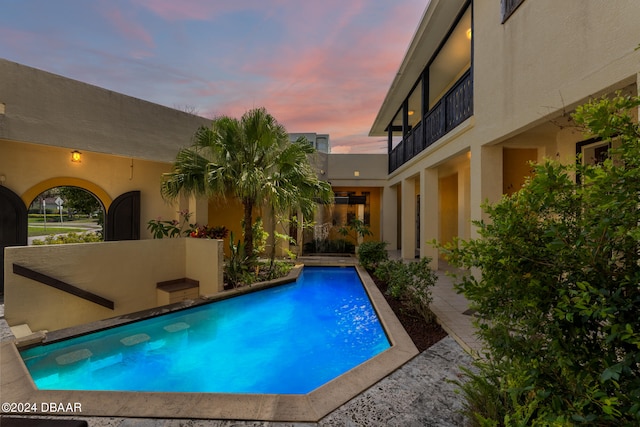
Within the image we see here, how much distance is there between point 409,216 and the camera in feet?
41.3

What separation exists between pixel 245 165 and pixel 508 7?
22.8 ft

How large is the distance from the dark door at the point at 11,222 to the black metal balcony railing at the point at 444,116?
1210 centimetres

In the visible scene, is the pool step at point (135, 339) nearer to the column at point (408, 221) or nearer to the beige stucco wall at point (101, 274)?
the beige stucco wall at point (101, 274)

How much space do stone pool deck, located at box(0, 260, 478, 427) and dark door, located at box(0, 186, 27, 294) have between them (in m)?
7.00

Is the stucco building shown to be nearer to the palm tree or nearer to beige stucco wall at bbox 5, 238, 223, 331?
the palm tree

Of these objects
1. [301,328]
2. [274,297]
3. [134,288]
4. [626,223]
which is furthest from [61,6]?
[626,223]

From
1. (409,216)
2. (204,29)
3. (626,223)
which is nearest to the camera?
(626,223)

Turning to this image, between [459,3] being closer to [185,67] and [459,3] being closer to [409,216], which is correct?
[409,216]

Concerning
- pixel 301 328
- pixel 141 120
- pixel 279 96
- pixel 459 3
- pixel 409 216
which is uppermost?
pixel 459 3

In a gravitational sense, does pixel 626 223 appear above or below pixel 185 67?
below

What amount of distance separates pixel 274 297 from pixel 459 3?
9.44 meters

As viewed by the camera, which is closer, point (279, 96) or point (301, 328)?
point (301, 328)

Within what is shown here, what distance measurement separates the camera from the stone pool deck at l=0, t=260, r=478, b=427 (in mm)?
2842

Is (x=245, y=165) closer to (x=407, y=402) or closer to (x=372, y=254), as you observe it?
(x=372, y=254)
